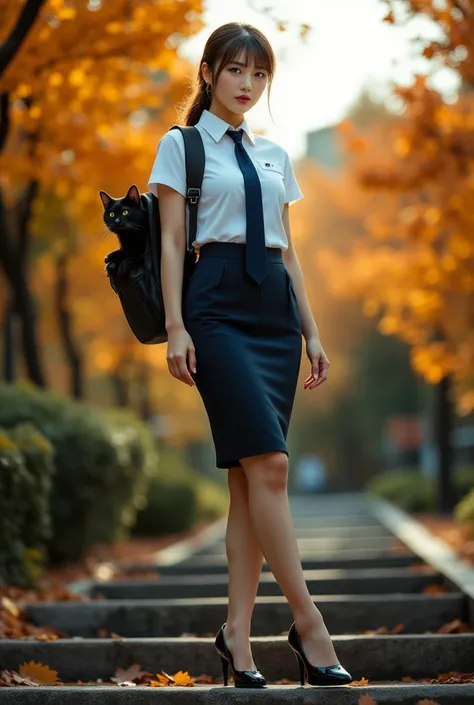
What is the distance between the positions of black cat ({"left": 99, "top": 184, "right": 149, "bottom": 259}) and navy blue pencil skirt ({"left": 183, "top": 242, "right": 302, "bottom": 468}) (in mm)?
230

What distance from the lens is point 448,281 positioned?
43.8ft

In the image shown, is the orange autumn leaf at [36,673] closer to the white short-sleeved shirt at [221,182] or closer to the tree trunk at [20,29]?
the white short-sleeved shirt at [221,182]

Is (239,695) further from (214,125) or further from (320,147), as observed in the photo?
(320,147)

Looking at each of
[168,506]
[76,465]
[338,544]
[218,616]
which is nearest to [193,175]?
[218,616]

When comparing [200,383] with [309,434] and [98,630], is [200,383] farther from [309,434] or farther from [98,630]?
[309,434]

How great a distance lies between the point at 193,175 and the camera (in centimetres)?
389

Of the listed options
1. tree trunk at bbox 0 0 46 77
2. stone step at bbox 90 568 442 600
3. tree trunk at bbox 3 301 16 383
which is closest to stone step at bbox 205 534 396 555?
tree trunk at bbox 3 301 16 383

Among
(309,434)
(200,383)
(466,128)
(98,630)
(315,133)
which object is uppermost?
(315,133)

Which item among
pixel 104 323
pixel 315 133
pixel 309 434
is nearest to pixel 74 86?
pixel 104 323

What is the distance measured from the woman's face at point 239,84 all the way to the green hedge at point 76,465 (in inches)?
200

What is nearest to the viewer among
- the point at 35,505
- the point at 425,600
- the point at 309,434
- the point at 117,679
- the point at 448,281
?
the point at 117,679

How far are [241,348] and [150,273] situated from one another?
41 centimetres

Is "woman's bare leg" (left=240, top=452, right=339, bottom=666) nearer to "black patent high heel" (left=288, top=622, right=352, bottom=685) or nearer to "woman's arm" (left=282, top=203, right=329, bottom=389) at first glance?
"black patent high heel" (left=288, top=622, right=352, bottom=685)

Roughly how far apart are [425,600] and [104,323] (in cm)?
1436
